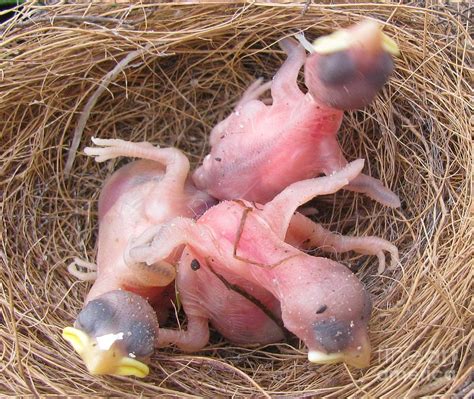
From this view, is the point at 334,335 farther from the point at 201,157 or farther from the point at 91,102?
the point at 91,102

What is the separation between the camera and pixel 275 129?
5.66ft

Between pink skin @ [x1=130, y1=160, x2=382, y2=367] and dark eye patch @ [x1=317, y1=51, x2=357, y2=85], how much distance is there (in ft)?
0.91

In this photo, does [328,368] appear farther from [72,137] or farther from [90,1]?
[90,1]

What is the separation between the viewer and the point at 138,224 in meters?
1.82

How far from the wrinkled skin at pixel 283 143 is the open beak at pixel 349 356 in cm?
51

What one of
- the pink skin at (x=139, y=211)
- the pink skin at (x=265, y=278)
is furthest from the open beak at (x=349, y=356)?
the pink skin at (x=139, y=211)

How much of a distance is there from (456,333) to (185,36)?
3.82 feet

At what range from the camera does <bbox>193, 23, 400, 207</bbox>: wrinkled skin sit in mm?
1640

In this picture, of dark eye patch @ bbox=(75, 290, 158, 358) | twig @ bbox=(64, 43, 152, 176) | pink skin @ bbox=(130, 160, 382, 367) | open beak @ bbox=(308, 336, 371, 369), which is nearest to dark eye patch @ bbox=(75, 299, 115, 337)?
dark eye patch @ bbox=(75, 290, 158, 358)

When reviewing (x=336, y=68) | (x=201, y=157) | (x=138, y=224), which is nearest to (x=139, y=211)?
(x=138, y=224)

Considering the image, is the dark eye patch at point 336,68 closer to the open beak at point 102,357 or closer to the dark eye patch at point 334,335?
the dark eye patch at point 334,335

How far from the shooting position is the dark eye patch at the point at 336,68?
4.53ft

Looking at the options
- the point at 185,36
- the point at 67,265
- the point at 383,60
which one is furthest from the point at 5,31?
the point at 383,60

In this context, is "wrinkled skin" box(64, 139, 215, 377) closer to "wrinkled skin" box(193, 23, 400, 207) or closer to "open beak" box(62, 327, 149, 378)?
"open beak" box(62, 327, 149, 378)
